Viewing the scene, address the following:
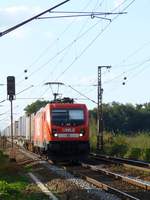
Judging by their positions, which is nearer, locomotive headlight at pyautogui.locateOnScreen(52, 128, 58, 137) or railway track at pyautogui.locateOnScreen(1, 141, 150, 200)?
railway track at pyautogui.locateOnScreen(1, 141, 150, 200)

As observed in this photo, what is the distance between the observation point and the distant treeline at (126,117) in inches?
4473

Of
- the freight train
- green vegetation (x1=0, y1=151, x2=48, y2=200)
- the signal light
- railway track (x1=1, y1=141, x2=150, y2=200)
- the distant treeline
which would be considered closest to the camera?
green vegetation (x1=0, y1=151, x2=48, y2=200)

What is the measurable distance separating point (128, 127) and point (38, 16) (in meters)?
97.9

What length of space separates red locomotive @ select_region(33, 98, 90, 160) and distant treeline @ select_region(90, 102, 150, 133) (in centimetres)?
7753

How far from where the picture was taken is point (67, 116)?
109 feet

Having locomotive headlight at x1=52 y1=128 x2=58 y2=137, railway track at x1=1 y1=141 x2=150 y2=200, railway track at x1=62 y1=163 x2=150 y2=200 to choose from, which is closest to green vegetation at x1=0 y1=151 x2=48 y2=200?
railway track at x1=1 y1=141 x2=150 y2=200

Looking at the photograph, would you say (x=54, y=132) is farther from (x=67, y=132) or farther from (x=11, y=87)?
(x=11, y=87)

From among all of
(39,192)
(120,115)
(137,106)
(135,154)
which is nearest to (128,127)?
(120,115)

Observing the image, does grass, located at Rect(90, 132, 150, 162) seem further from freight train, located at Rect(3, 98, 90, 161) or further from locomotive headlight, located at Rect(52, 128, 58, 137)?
locomotive headlight, located at Rect(52, 128, 58, 137)

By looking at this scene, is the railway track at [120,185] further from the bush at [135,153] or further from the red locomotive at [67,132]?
the bush at [135,153]

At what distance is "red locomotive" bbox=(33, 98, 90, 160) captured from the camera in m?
32.6

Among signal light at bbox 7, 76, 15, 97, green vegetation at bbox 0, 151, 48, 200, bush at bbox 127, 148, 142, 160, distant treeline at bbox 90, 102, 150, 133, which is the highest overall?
distant treeline at bbox 90, 102, 150, 133

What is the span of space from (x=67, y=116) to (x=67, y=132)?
93cm

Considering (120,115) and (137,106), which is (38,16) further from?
(137,106)
